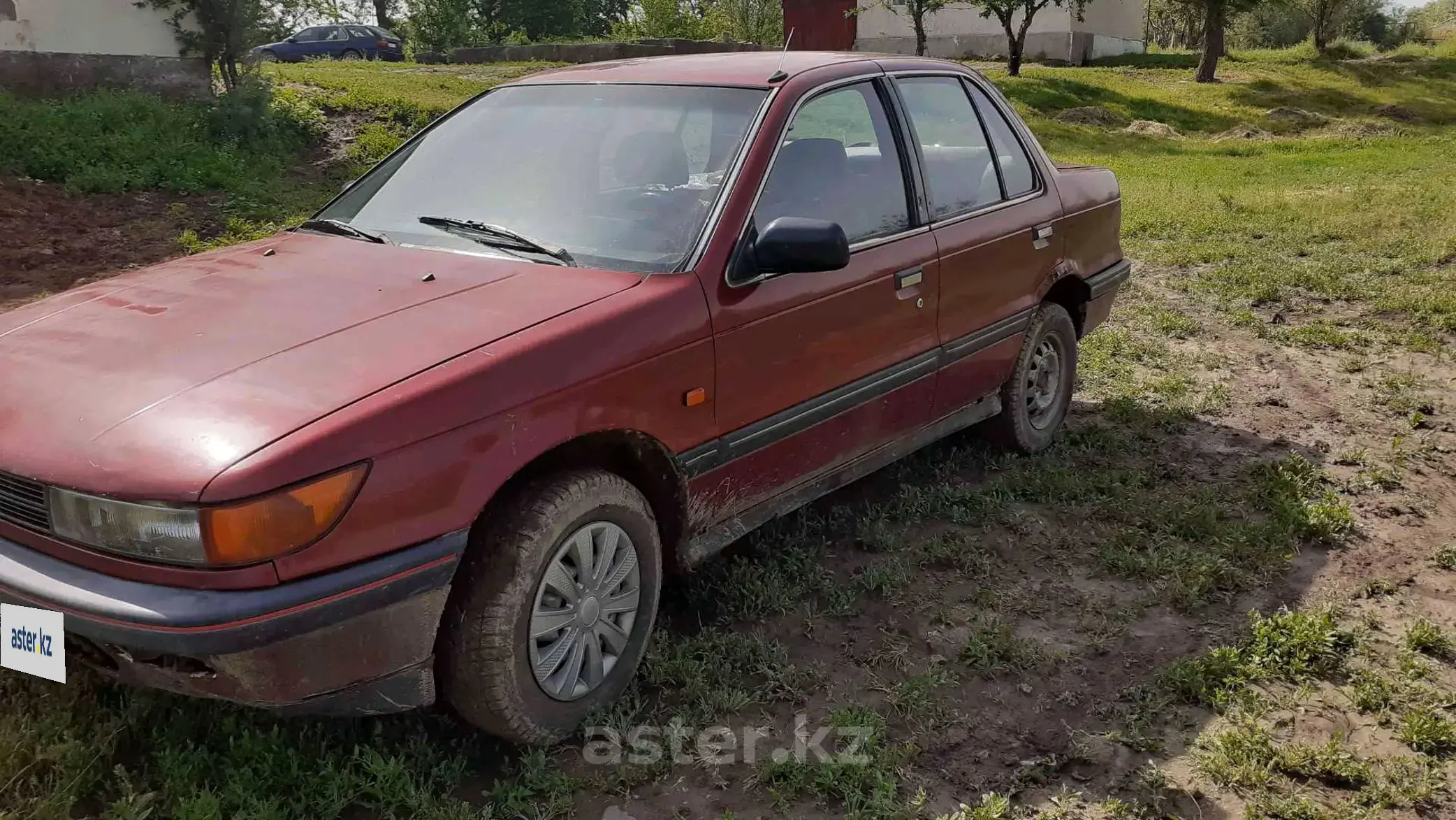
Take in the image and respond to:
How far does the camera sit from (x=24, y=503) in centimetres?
246

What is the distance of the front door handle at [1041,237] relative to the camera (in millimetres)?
4695

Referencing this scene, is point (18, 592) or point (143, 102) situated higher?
point (143, 102)

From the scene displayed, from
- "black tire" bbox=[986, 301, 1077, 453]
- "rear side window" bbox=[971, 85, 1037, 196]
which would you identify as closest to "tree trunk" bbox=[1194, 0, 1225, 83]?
"black tire" bbox=[986, 301, 1077, 453]

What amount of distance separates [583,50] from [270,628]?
26660 millimetres

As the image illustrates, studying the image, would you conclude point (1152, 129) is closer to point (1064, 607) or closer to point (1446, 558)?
point (1446, 558)

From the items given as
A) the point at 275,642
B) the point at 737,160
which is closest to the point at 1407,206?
the point at 737,160

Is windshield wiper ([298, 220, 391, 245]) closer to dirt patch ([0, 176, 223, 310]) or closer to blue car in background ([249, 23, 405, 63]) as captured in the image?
dirt patch ([0, 176, 223, 310])

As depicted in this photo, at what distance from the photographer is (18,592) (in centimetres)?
243

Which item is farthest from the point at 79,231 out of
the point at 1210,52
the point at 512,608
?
the point at 1210,52

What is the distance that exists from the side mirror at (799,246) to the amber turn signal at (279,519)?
1.34m

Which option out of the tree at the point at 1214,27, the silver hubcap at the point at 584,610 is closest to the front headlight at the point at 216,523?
the silver hubcap at the point at 584,610

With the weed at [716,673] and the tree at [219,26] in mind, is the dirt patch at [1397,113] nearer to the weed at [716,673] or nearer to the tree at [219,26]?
the tree at [219,26]

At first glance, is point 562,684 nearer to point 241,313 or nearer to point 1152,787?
point 241,313

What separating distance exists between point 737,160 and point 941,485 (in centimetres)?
191
